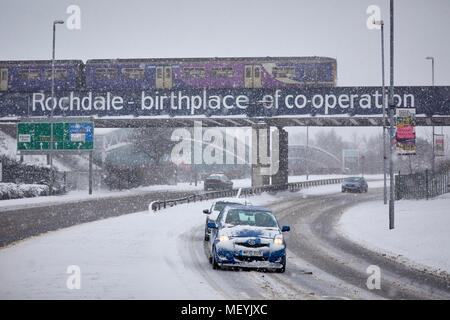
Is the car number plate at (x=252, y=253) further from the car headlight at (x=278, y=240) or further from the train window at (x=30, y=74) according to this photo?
the train window at (x=30, y=74)

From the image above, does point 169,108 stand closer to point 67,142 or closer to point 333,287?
point 67,142

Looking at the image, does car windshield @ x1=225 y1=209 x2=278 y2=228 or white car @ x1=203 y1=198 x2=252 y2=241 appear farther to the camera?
white car @ x1=203 y1=198 x2=252 y2=241

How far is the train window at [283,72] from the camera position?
37844 mm

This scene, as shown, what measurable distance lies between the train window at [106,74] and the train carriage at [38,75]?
193cm

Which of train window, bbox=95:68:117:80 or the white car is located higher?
train window, bbox=95:68:117:80

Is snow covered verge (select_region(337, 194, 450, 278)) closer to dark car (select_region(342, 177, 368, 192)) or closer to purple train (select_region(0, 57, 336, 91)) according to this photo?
purple train (select_region(0, 57, 336, 91))

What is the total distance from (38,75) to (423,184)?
2846cm

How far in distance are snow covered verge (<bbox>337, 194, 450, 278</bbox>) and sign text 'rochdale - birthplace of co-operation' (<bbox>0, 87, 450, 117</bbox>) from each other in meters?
13.4

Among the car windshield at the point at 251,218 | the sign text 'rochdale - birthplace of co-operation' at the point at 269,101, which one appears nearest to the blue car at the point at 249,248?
the car windshield at the point at 251,218

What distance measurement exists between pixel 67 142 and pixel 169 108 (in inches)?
315

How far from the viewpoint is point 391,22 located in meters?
19.2

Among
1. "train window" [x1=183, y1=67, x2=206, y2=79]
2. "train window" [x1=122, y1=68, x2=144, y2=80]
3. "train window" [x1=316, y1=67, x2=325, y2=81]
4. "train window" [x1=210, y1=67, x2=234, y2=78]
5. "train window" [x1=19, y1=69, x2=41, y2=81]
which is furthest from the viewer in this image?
"train window" [x1=19, y1=69, x2=41, y2=81]

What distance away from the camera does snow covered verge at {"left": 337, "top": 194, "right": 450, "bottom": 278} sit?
14000mm

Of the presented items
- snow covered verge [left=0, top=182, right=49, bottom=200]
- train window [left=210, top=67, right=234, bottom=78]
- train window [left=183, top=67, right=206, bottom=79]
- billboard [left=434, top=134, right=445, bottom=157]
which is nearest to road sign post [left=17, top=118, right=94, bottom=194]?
snow covered verge [left=0, top=182, right=49, bottom=200]
